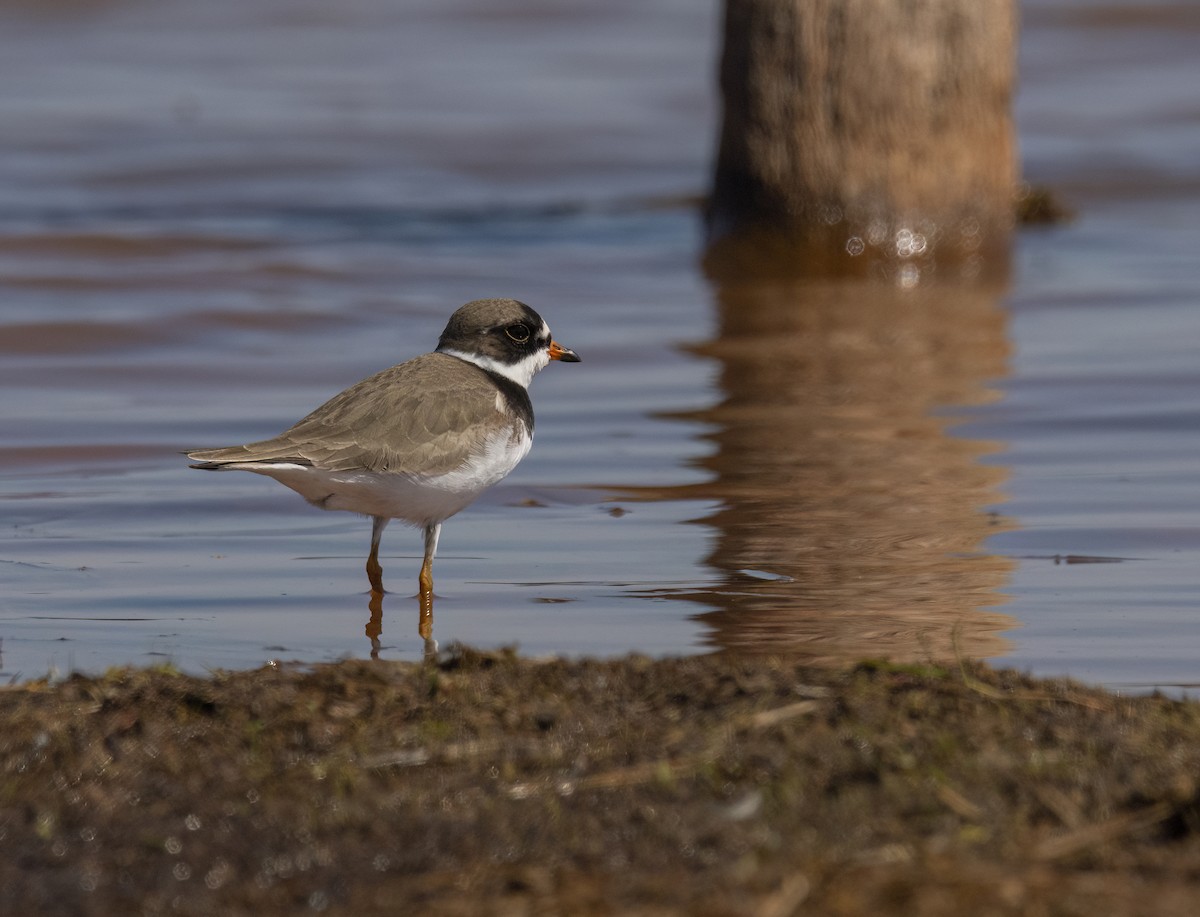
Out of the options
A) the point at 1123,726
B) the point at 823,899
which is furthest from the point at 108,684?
the point at 1123,726

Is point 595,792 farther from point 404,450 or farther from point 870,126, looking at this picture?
point 870,126

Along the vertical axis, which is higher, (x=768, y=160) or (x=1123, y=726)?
(x=768, y=160)

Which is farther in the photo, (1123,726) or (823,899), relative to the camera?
(1123,726)

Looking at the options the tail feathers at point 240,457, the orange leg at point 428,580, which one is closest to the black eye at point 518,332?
the orange leg at point 428,580

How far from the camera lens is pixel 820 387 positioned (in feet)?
30.2

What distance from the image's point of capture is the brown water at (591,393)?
577cm

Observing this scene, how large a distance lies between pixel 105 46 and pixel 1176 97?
525 inches

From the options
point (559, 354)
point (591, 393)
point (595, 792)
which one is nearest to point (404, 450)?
point (559, 354)

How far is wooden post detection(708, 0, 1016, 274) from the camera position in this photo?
11.6m

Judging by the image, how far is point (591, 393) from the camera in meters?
9.36

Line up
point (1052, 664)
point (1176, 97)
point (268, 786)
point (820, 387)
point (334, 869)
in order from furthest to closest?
point (1176, 97), point (820, 387), point (1052, 664), point (268, 786), point (334, 869)

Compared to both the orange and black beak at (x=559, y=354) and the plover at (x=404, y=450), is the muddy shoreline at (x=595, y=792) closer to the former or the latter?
the plover at (x=404, y=450)

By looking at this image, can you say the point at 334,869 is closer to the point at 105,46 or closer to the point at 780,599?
the point at 780,599

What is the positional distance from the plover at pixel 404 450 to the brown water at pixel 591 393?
31 cm
